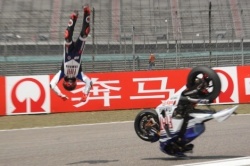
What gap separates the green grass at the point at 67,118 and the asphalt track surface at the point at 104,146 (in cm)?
124

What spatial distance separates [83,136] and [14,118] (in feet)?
18.0

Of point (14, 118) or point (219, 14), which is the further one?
point (219, 14)

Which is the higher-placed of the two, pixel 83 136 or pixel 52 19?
pixel 52 19

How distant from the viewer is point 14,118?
53.7 ft

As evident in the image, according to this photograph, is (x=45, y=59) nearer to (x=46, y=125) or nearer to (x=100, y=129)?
(x=46, y=125)

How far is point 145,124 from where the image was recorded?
8430mm

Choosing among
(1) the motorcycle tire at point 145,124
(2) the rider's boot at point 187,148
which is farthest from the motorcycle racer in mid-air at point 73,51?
(2) the rider's boot at point 187,148

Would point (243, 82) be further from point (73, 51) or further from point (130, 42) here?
point (73, 51)

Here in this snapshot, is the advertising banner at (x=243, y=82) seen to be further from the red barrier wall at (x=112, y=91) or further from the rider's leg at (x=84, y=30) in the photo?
the rider's leg at (x=84, y=30)

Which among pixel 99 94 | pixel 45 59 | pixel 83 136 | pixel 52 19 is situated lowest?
pixel 83 136

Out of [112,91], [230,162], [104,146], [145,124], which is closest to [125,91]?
[112,91]

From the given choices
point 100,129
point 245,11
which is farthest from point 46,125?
point 245,11

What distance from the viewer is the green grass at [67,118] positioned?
14.9 meters

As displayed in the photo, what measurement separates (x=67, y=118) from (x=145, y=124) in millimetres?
7860
